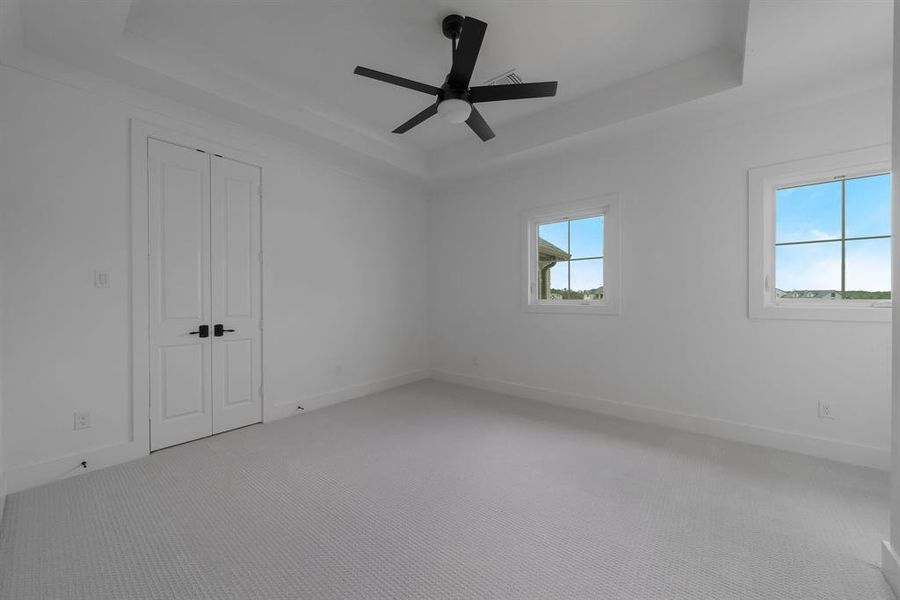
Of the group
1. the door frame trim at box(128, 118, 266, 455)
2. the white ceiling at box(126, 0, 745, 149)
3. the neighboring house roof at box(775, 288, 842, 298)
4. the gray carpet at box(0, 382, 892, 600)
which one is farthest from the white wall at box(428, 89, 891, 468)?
the door frame trim at box(128, 118, 266, 455)

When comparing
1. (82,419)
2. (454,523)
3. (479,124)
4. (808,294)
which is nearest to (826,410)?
(808,294)

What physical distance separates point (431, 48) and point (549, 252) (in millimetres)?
2464

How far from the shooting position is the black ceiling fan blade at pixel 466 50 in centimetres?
197

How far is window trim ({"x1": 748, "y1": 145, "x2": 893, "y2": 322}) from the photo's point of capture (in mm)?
2637

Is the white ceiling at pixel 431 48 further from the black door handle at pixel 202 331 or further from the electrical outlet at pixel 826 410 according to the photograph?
the electrical outlet at pixel 826 410

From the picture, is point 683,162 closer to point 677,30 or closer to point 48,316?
point 677,30

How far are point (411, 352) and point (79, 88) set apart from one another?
3.95 meters

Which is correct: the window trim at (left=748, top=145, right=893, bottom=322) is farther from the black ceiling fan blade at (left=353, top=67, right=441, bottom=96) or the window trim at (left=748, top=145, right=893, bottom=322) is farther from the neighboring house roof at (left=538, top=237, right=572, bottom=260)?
the black ceiling fan blade at (left=353, top=67, right=441, bottom=96)

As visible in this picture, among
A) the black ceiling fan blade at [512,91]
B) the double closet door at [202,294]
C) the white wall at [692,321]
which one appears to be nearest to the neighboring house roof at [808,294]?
the white wall at [692,321]

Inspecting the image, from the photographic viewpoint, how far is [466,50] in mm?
2123

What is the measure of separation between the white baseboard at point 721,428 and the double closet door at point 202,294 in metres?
2.87

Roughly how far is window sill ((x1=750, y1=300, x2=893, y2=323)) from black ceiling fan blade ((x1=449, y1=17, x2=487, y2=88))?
2.86 metres

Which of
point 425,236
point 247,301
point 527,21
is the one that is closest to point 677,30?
point 527,21

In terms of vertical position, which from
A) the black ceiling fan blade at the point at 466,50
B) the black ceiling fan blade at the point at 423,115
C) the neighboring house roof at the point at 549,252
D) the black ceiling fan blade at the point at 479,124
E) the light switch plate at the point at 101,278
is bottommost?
the light switch plate at the point at 101,278
